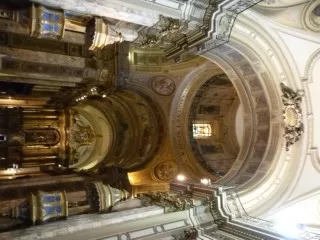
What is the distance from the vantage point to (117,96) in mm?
16469

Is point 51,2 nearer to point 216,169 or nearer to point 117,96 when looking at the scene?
point 117,96

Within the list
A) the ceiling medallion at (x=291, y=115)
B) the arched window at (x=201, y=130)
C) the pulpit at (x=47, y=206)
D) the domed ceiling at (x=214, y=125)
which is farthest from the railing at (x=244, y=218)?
the arched window at (x=201, y=130)

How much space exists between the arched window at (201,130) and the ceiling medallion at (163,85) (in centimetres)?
223

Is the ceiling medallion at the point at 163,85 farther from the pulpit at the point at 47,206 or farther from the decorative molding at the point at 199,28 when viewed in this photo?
the pulpit at the point at 47,206

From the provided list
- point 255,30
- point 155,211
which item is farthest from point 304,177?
point 155,211

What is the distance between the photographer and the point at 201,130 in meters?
17.2

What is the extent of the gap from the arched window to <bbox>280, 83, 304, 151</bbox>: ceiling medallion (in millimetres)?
5730

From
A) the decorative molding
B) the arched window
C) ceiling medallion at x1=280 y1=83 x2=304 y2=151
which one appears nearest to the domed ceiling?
the arched window

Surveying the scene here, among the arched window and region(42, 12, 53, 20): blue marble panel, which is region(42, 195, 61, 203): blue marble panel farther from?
the arched window

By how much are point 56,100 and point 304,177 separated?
1082cm

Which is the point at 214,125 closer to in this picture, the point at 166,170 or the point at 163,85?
the point at 166,170

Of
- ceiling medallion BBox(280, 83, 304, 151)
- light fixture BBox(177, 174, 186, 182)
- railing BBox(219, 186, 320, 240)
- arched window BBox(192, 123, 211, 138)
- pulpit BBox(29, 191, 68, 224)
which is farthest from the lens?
arched window BBox(192, 123, 211, 138)

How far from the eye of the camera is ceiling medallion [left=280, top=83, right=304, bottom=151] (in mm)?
11477

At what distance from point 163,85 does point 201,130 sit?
3.26 metres
